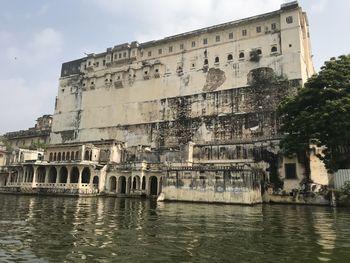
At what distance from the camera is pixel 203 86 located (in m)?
46.6

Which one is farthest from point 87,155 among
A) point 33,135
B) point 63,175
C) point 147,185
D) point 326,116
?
point 33,135

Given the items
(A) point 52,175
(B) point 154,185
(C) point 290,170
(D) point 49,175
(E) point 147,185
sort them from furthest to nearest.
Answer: (A) point 52,175 < (D) point 49,175 < (B) point 154,185 < (E) point 147,185 < (C) point 290,170

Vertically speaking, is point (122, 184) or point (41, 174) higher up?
point (41, 174)

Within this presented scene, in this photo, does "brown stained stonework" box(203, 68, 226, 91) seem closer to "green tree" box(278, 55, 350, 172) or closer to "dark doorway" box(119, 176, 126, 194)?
"dark doorway" box(119, 176, 126, 194)

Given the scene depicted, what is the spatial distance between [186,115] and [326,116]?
24.9 meters

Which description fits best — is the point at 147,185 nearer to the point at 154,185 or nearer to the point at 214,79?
the point at 154,185

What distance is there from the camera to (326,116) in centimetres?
2284

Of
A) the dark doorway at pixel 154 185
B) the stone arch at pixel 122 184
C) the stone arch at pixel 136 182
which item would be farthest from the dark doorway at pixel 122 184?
the dark doorway at pixel 154 185

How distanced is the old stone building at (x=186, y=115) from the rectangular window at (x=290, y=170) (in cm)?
8

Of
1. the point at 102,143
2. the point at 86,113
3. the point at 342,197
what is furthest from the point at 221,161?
the point at 86,113

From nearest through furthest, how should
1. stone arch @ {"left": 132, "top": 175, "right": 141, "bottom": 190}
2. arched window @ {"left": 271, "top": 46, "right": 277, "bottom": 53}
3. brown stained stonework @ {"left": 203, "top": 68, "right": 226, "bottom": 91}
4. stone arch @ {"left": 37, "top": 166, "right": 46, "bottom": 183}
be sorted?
stone arch @ {"left": 132, "top": 175, "right": 141, "bottom": 190}, stone arch @ {"left": 37, "top": 166, "right": 46, "bottom": 183}, arched window @ {"left": 271, "top": 46, "right": 277, "bottom": 53}, brown stained stonework @ {"left": 203, "top": 68, "right": 226, "bottom": 91}

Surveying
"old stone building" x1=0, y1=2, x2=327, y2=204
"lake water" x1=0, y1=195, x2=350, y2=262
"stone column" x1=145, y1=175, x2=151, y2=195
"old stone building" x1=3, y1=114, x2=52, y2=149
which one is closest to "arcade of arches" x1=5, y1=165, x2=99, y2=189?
"old stone building" x1=0, y1=2, x2=327, y2=204

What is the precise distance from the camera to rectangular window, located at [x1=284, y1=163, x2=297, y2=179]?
2742 cm

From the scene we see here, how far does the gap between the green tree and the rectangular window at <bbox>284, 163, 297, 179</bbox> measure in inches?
82.1
